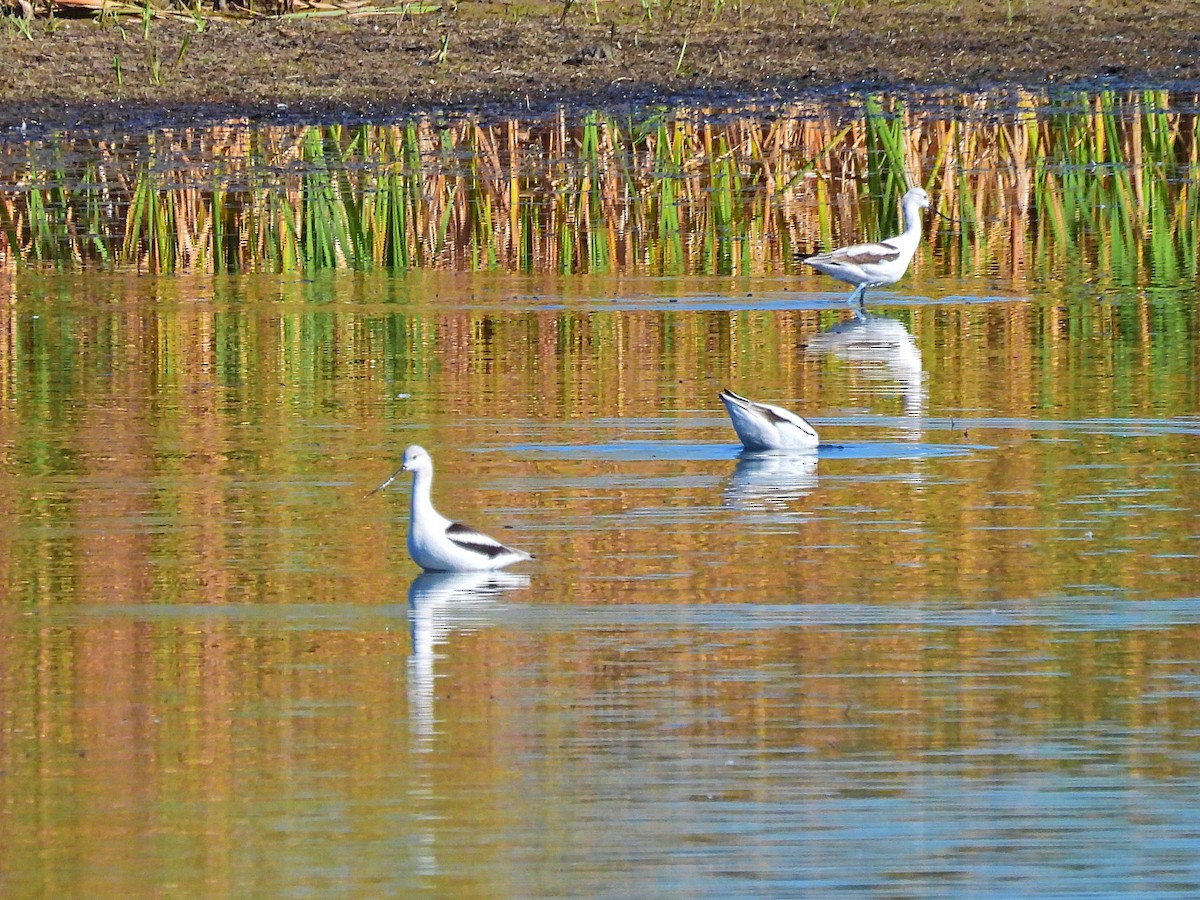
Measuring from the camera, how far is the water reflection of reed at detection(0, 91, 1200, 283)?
17438 mm

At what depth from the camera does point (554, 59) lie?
26.9 m

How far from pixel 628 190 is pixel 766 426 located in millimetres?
9782

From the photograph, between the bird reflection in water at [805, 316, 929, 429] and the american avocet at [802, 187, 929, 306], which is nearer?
the bird reflection in water at [805, 316, 929, 429]

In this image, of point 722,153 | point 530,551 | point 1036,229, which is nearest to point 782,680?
point 530,551

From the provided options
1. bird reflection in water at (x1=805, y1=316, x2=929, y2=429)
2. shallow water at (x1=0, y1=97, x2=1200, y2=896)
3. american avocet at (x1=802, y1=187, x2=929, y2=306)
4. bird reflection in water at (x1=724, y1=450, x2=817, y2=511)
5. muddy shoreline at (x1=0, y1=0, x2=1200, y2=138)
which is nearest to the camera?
shallow water at (x1=0, y1=97, x2=1200, y2=896)

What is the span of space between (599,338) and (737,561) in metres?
5.25

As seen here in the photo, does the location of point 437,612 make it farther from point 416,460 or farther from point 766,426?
point 766,426

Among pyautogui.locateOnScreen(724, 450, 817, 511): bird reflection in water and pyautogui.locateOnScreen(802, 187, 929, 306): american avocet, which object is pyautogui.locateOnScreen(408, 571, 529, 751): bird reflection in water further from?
pyautogui.locateOnScreen(802, 187, 929, 306): american avocet

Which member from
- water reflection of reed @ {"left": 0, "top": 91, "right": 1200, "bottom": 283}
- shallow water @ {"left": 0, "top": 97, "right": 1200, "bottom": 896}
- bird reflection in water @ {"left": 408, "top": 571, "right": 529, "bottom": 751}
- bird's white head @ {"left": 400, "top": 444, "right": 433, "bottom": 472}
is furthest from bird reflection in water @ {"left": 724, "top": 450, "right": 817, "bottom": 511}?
water reflection of reed @ {"left": 0, "top": 91, "right": 1200, "bottom": 283}

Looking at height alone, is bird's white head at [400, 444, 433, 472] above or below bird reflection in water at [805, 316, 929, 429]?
below

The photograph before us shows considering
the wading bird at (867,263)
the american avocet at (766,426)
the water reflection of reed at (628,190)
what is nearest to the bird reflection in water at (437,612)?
the american avocet at (766,426)

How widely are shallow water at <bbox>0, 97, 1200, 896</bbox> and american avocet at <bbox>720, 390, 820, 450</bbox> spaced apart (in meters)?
0.08

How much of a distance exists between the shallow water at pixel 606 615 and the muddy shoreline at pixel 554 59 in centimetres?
1134

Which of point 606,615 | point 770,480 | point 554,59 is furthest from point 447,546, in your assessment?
point 554,59
